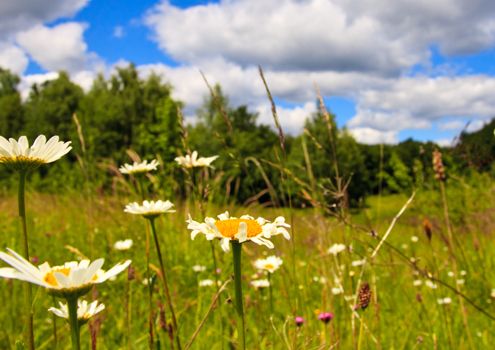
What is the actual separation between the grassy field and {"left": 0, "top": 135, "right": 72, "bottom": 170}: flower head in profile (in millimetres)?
230

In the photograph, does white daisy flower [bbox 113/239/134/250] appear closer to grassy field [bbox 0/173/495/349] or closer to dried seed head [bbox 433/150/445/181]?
grassy field [bbox 0/173/495/349]

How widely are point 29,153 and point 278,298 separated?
216 centimetres

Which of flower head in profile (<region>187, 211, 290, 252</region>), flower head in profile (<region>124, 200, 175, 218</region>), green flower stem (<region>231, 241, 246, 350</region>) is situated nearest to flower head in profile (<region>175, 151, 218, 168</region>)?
flower head in profile (<region>124, 200, 175, 218</region>)

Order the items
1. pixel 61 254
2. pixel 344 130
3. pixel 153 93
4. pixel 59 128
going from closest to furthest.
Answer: pixel 61 254, pixel 344 130, pixel 59 128, pixel 153 93

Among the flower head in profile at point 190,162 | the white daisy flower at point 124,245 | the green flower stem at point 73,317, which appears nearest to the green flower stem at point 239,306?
the green flower stem at point 73,317

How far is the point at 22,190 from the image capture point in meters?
0.66

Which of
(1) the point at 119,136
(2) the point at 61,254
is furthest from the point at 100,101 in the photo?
(2) the point at 61,254

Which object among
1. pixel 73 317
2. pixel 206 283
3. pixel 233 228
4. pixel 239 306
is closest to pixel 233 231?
pixel 233 228

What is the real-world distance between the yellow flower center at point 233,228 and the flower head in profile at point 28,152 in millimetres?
294

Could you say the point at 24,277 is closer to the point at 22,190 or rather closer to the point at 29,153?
the point at 22,190

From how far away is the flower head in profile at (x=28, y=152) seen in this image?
0.73m

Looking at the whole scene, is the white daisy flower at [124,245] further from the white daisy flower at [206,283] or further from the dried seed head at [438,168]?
the dried seed head at [438,168]

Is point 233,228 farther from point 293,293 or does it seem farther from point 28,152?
point 293,293

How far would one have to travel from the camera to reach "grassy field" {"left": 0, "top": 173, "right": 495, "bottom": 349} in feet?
4.71
